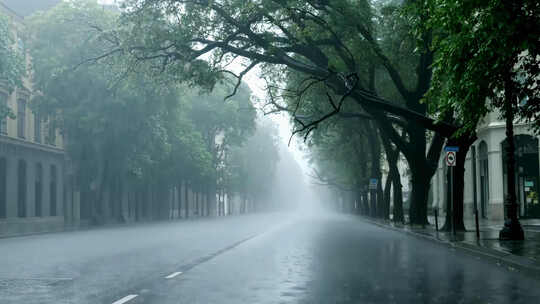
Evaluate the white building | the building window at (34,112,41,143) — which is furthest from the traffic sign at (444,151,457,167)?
the building window at (34,112,41,143)

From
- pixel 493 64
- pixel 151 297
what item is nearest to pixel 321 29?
pixel 493 64

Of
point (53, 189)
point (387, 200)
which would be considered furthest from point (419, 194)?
point (53, 189)

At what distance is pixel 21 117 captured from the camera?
156 ft

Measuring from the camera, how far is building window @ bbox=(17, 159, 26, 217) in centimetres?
4716

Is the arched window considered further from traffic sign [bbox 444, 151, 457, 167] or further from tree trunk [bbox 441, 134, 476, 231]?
traffic sign [bbox 444, 151, 457, 167]

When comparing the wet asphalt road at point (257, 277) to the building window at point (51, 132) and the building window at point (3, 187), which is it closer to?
the building window at point (51, 132)

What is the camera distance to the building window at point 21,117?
46.9m

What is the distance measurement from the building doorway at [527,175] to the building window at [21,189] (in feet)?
102

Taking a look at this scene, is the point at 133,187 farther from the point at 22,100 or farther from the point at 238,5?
the point at 238,5

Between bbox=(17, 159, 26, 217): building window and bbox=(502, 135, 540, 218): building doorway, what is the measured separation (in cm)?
3109

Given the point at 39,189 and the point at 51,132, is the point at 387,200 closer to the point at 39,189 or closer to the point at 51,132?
the point at 51,132

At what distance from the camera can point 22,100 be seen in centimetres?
4822

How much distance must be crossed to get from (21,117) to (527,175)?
32001mm

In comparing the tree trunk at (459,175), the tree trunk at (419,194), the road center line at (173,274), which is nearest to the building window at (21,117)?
the tree trunk at (419,194)
